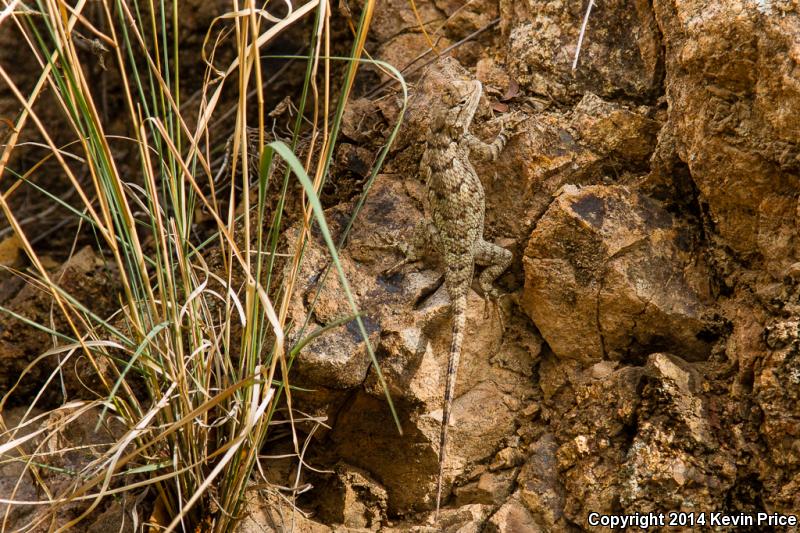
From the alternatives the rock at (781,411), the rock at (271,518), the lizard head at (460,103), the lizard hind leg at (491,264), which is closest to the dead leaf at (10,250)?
the rock at (271,518)

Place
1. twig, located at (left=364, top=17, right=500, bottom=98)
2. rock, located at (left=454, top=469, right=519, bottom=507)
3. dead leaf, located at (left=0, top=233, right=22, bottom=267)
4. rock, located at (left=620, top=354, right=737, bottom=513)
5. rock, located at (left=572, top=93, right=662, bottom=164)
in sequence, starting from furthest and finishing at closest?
dead leaf, located at (left=0, top=233, right=22, bottom=267) < twig, located at (left=364, top=17, right=500, bottom=98) < rock, located at (left=572, top=93, right=662, bottom=164) < rock, located at (left=454, top=469, right=519, bottom=507) < rock, located at (left=620, top=354, right=737, bottom=513)

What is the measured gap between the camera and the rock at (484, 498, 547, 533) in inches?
94.2

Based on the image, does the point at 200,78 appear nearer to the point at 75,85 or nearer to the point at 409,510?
the point at 75,85

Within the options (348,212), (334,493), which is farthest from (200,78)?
(334,493)

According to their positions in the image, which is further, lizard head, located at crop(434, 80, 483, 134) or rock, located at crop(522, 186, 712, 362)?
lizard head, located at crop(434, 80, 483, 134)

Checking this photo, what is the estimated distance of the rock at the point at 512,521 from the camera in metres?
2.39

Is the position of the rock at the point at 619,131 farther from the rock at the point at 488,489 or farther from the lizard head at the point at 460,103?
the rock at the point at 488,489

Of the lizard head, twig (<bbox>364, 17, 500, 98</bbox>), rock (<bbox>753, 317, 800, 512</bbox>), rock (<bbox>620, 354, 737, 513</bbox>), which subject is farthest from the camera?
twig (<bbox>364, 17, 500, 98</bbox>)

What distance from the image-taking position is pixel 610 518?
89.2 inches

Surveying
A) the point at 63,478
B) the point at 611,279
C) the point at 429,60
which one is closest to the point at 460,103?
the point at 429,60

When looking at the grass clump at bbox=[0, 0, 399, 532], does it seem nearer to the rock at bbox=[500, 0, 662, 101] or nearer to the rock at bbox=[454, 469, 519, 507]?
the rock at bbox=[454, 469, 519, 507]

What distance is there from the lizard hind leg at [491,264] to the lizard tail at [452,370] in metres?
0.12

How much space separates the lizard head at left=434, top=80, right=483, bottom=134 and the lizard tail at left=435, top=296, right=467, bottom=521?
72 cm

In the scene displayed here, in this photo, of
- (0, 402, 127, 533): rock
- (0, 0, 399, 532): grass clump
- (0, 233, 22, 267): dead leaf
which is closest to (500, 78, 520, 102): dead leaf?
(0, 0, 399, 532): grass clump
